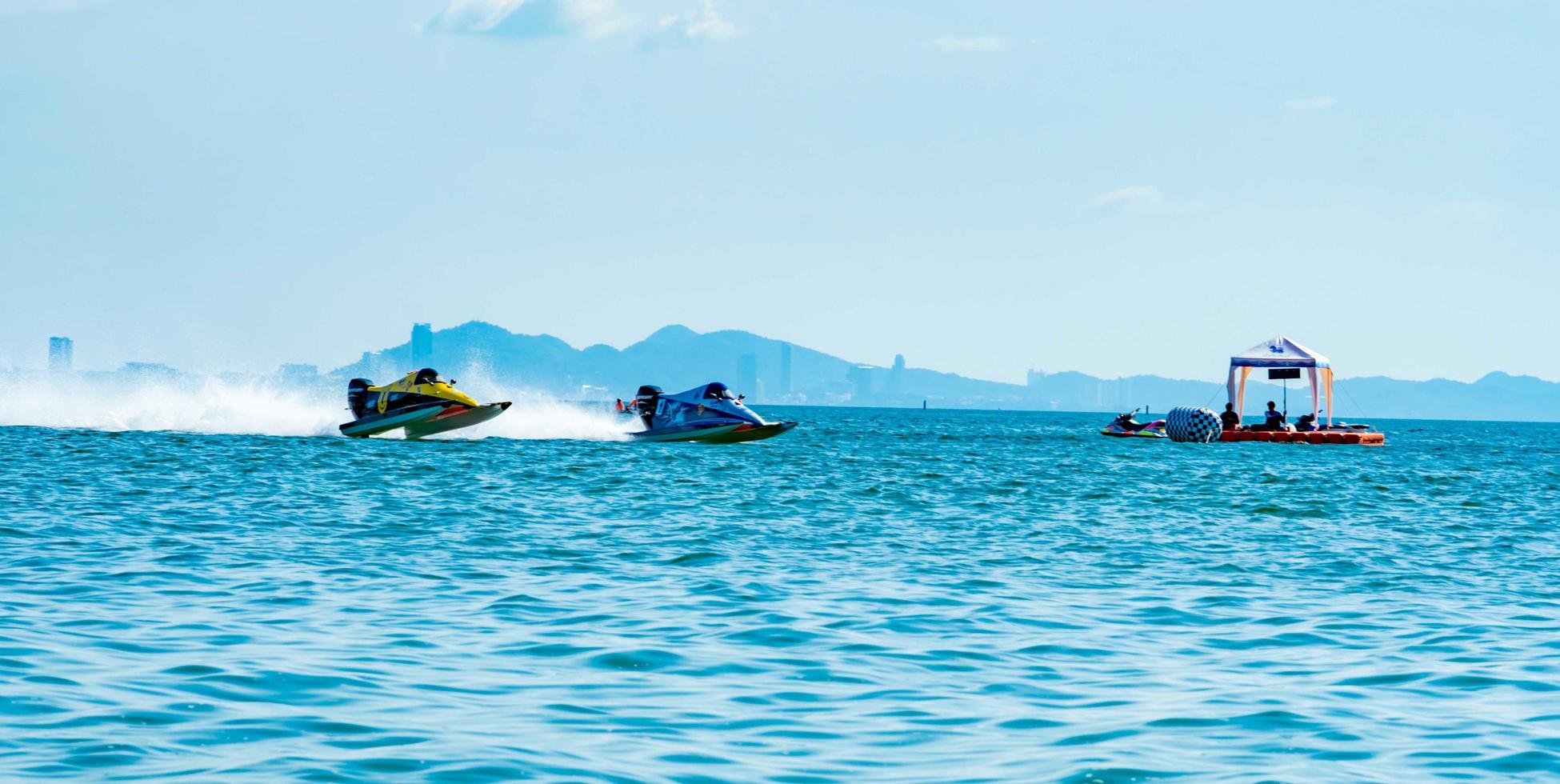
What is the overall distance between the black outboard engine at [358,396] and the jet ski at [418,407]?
0.03 m

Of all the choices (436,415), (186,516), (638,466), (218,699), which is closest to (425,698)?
(218,699)

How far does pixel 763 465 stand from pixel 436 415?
615 inches

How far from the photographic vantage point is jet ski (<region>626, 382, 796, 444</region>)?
2283 inches

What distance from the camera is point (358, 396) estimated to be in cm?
5834

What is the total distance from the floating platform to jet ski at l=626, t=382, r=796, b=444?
23.2 m

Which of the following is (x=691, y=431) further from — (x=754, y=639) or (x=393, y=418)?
(x=754, y=639)

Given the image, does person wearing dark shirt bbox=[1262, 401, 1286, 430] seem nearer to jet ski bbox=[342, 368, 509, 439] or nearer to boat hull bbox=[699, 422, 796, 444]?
boat hull bbox=[699, 422, 796, 444]

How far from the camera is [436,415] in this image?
57.1 metres

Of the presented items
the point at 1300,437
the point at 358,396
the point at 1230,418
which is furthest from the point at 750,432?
the point at 1300,437

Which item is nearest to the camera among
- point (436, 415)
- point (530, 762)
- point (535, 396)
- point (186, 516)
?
point (530, 762)

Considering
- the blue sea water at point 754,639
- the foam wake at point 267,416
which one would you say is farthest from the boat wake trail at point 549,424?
the blue sea water at point 754,639

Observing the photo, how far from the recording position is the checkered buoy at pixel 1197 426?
72.8 m

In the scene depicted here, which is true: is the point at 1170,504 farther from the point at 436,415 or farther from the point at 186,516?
the point at 436,415

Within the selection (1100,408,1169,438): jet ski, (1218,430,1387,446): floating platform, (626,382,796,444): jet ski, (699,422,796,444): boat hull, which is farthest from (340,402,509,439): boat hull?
(1100,408,1169,438): jet ski
